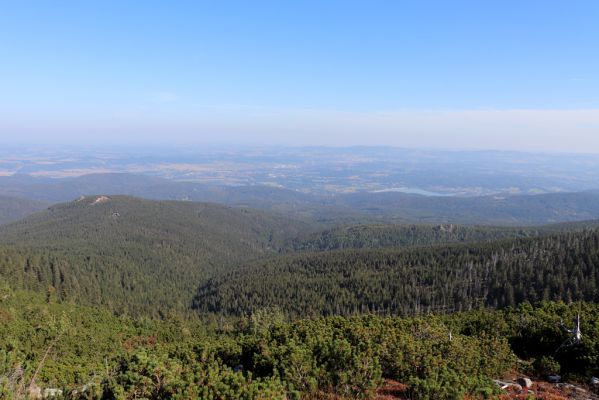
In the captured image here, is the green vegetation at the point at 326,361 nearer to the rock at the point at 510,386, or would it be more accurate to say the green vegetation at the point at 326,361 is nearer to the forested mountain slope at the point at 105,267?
the rock at the point at 510,386

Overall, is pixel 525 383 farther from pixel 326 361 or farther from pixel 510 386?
pixel 326 361

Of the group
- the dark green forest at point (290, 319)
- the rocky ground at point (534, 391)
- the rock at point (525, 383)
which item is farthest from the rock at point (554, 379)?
the rock at point (525, 383)

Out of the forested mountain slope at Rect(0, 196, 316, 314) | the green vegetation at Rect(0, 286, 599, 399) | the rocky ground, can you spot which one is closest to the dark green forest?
the green vegetation at Rect(0, 286, 599, 399)

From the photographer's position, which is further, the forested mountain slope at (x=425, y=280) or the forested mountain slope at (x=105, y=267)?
the forested mountain slope at (x=105, y=267)

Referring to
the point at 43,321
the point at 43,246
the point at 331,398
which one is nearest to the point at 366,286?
the point at 43,321

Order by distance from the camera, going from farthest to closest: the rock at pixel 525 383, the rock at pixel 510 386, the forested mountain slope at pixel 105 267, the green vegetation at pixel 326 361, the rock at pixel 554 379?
1. the forested mountain slope at pixel 105 267
2. the rock at pixel 554 379
3. the rock at pixel 525 383
4. the rock at pixel 510 386
5. the green vegetation at pixel 326 361

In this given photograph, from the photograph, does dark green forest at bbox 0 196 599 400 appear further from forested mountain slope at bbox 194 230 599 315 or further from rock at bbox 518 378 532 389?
rock at bbox 518 378 532 389

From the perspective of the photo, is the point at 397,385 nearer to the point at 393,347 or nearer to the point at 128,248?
the point at 393,347

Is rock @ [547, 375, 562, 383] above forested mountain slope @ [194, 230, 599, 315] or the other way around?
above

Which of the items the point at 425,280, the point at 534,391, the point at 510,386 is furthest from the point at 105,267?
the point at 534,391

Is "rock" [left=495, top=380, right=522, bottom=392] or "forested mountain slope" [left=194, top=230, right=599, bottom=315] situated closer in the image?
"rock" [left=495, top=380, right=522, bottom=392]
